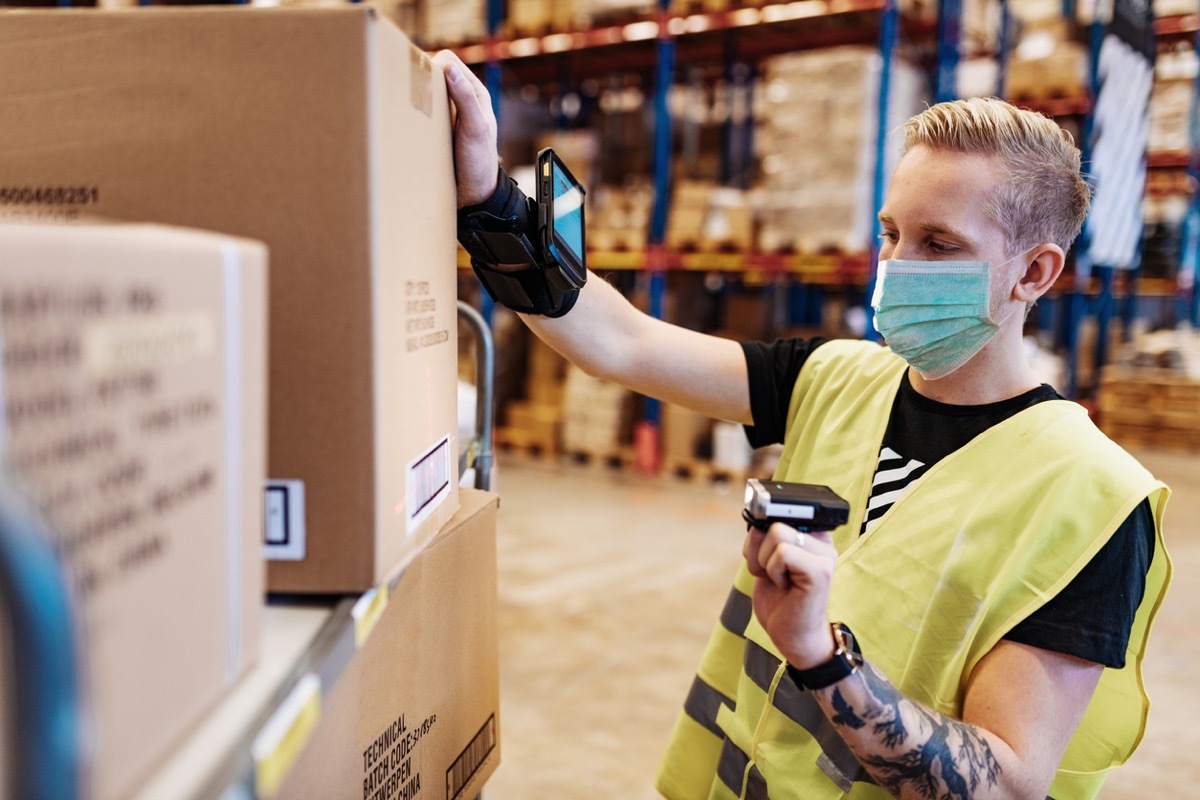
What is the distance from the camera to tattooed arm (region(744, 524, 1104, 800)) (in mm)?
1132

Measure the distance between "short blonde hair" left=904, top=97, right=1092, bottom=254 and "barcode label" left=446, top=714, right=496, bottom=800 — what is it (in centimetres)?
118

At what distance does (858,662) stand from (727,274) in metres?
7.12

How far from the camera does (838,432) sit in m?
1.65

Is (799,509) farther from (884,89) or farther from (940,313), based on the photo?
(884,89)

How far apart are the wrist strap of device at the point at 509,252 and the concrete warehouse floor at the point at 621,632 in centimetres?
177

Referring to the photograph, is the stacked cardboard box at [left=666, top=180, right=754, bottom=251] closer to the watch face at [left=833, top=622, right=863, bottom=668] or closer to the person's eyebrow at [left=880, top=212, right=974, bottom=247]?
the person's eyebrow at [left=880, top=212, right=974, bottom=247]

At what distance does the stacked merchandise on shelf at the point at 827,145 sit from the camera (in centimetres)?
551

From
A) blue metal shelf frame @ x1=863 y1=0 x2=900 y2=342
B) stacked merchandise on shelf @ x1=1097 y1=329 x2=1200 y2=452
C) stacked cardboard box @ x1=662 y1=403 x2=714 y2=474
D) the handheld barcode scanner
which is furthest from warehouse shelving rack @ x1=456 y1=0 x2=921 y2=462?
the handheld barcode scanner

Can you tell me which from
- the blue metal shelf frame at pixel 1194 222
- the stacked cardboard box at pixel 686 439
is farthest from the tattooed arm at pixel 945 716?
the blue metal shelf frame at pixel 1194 222

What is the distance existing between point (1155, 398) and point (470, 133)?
894cm

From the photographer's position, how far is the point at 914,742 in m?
1.19

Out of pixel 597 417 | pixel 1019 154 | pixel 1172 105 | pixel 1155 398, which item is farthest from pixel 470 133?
pixel 1172 105

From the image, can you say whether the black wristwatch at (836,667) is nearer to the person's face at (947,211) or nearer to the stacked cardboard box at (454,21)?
the person's face at (947,211)

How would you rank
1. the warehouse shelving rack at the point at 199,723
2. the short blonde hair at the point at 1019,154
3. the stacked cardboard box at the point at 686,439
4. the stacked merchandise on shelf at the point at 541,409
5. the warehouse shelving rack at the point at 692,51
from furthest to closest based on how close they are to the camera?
the stacked merchandise on shelf at the point at 541,409
the stacked cardboard box at the point at 686,439
the warehouse shelving rack at the point at 692,51
the short blonde hair at the point at 1019,154
the warehouse shelving rack at the point at 199,723
